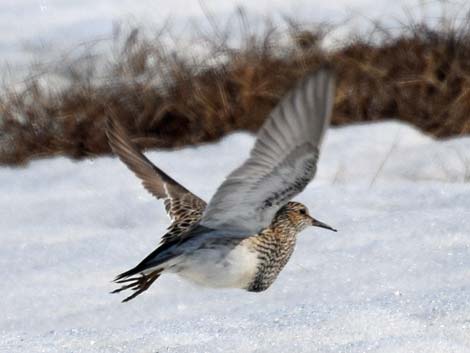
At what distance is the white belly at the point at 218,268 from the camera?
15.8ft

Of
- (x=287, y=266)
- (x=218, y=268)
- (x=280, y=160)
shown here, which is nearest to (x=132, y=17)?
(x=287, y=266)

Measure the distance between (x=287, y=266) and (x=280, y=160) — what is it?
1879 millimetres

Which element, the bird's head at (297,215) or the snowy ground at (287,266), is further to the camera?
the bird's head at (297,215)

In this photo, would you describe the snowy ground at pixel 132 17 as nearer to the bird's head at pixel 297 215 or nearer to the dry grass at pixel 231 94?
the dry grass at pixel 231 94

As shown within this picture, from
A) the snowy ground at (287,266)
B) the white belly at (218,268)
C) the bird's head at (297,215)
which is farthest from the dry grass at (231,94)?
the white belly at (218,268)

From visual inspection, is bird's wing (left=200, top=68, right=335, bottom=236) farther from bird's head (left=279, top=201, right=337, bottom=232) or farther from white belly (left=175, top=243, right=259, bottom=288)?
bird's head (left=279, top=201, right=337, bottom=232)

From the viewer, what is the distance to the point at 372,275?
6.08m

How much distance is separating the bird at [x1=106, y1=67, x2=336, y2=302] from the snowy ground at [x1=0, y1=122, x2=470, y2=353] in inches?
9.1

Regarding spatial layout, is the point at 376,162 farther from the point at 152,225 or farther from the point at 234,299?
the point at 234,299

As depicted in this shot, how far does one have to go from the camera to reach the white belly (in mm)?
4809

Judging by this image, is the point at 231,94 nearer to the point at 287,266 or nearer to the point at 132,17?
the point at 132,17

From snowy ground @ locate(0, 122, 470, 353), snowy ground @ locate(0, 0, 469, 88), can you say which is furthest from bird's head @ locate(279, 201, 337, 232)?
snowy ground @ locate(0, 0, 469, 88)

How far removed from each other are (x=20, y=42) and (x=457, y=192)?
414cm

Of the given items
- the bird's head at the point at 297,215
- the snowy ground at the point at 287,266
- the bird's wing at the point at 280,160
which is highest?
the bird's wing at the point at 280,160
